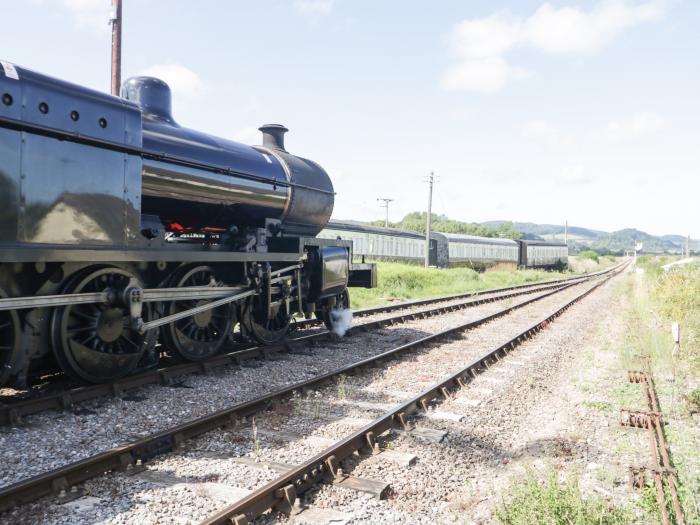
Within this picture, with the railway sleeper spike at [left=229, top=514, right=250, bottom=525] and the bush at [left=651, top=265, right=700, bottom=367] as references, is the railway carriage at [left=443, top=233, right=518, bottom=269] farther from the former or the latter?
the railway sleeper spike at [left=229, top=514, right=250, bottom=525]

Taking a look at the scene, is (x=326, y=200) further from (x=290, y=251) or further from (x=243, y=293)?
(x=243, y=293)

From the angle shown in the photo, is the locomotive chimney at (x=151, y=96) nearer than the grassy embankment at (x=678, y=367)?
No

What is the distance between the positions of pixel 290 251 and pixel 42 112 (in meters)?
4.73

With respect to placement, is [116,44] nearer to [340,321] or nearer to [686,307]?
[340,321]

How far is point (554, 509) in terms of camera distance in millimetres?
3787

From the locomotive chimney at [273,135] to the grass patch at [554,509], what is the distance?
291 inches

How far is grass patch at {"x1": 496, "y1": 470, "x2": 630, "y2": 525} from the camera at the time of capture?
3.71 meters

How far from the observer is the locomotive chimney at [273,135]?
9.99 meters

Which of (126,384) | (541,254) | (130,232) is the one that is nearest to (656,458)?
(126,384)

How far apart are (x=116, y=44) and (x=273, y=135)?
12.1 ft

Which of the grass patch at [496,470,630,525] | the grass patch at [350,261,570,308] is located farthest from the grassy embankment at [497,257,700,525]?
the grass patch at [350,261,570,308]

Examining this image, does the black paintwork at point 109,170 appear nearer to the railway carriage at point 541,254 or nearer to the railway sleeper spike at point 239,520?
the railway sleeper spike at point 239,520

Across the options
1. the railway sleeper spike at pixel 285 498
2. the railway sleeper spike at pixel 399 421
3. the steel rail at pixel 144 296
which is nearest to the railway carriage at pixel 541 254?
the steel rail at pixel 144 296

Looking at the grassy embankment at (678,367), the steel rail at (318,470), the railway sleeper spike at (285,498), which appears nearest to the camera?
the steel rail at (318,470)
